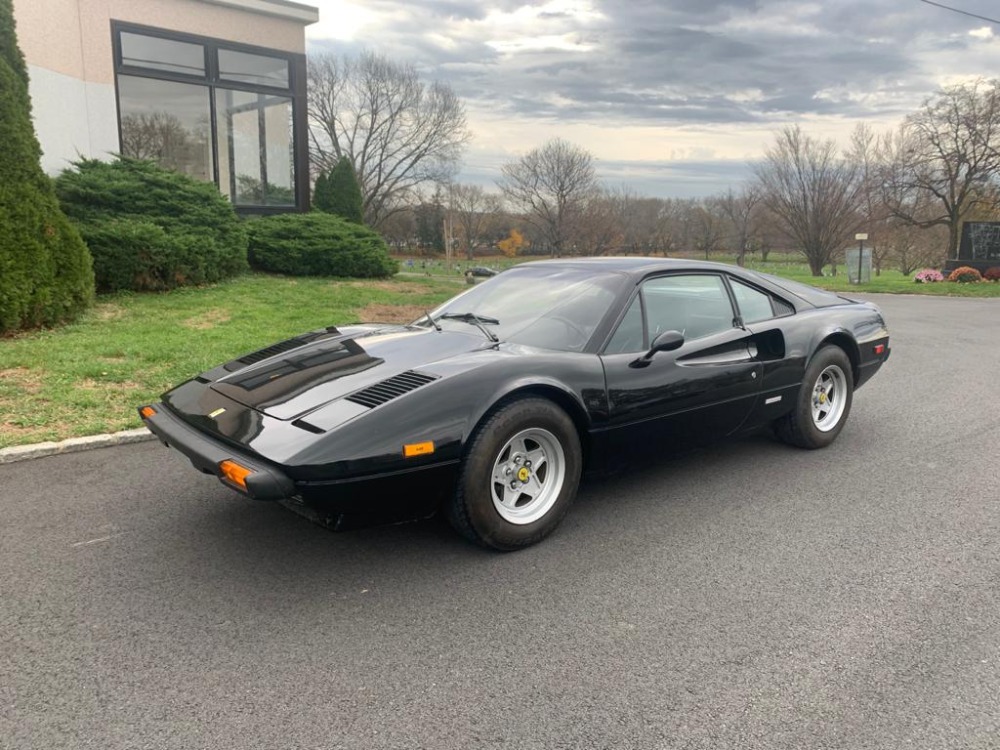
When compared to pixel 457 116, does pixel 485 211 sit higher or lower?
lower

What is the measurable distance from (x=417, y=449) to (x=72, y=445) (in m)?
3.04

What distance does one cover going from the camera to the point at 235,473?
2.73 meters

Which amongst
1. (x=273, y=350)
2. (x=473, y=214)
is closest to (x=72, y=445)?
(x=273, y=350)

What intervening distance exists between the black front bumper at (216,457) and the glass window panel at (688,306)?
7.07ft

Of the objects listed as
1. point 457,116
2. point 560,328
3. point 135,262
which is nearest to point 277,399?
point 560,328

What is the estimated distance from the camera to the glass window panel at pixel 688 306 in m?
3.94

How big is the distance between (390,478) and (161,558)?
122 centimetres

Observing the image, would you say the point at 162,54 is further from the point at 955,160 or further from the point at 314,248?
the point at 955,160

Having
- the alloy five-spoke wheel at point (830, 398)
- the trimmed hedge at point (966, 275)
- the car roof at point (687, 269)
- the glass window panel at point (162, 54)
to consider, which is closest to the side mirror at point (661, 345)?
the car roof at point (687, 269)

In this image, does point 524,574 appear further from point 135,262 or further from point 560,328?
point 135,262

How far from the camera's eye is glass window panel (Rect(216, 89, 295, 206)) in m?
15.3

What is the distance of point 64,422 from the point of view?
4.93 meters

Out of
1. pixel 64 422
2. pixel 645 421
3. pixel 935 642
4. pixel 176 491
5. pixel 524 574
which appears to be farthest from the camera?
pixel 64 422

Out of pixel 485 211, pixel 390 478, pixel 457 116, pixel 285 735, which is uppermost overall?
pixel 457 116
